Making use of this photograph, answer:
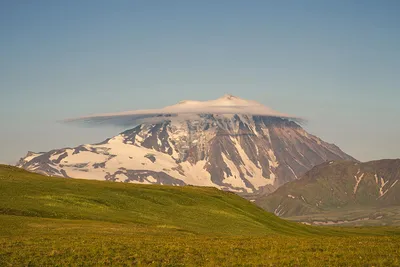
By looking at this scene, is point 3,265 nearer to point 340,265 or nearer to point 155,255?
point 155,255

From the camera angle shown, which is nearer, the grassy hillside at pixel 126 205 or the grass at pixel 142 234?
the grass at pixel 142 234

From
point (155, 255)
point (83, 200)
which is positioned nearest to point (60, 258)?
point (155, 255)

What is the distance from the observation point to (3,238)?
185 ft

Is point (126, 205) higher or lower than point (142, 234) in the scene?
lower

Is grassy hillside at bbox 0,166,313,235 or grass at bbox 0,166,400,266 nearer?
grass at bbox 0,166,400,266

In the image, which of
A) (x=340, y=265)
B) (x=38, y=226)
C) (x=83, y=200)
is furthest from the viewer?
(x=83, y=200)

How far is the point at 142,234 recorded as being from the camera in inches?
2692

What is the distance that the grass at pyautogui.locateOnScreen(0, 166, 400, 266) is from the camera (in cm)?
4581

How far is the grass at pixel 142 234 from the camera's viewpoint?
45.8m

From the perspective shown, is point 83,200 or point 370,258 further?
point 83,200

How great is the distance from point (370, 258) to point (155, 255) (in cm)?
1770

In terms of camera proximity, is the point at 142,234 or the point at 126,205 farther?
the point at 126,205

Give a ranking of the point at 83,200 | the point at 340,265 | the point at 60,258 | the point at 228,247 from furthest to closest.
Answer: the point at 83,200
the point at 228,247
the point at 60,258
the point at 340,265

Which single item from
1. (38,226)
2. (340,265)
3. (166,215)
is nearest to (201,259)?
(340,265)
